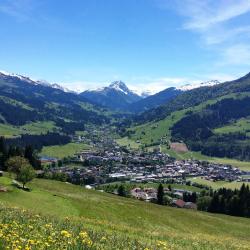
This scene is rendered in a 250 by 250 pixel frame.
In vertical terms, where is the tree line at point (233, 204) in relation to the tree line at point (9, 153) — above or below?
below

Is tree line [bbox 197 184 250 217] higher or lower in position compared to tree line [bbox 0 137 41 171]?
lower

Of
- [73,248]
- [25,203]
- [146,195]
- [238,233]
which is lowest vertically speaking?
[146,195]

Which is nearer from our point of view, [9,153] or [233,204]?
[233,204]

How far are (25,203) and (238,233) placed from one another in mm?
36378

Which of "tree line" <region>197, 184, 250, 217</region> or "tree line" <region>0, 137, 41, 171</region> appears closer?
"tree line" <region>197, 184, 250, 217</region>

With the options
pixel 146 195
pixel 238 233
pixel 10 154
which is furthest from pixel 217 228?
pixel 146 195

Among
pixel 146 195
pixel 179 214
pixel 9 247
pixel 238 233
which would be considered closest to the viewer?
pixel 9 247

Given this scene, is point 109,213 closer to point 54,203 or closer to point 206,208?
point 54,203

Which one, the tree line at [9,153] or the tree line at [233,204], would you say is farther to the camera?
the tree line at [9,153]

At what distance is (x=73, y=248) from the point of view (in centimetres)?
1611

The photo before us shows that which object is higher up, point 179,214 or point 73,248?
point 73,248

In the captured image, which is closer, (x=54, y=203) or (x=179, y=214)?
(x=54, y=203)

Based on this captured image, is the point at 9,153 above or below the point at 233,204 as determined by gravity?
above

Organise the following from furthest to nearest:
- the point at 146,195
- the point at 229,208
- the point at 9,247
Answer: the point at 146,195 < the point at 229,208 < the point at 9,247
